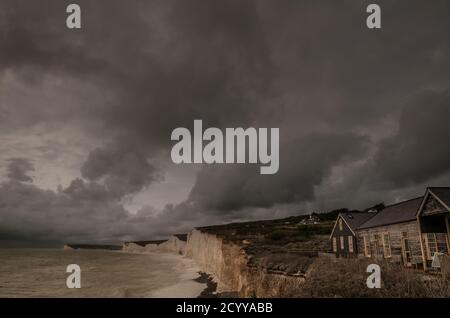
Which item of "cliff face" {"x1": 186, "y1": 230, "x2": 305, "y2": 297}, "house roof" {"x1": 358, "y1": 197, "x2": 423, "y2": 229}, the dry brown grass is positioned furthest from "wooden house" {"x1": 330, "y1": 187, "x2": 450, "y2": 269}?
"cliff face" {"x1": 186, "y1": 230, "x2": 305, "y2": 297}

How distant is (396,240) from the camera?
86.0 feet

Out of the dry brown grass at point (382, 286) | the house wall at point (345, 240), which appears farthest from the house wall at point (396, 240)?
the dry brown grass at point (382, 286)

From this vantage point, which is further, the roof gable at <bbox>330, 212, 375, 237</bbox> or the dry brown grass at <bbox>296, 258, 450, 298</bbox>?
the roof gable at <bbox>330, 212, 375, 237</bbox>

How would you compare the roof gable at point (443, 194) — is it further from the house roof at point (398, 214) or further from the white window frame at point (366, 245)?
the white window frame at point (366, 245)

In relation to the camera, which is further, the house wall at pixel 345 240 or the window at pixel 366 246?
the house wall at pixel 345 240

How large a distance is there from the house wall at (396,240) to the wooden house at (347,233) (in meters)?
1.71

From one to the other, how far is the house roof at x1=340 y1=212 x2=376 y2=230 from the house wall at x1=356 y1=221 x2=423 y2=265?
2720 millimetres

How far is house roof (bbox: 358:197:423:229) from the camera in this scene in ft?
82.8

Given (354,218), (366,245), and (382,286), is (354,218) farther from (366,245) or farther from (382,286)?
(382,286)

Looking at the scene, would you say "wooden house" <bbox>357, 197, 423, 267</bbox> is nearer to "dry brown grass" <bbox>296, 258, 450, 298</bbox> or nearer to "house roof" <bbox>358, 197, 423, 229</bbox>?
"house roof" <bbox>358, 197, 423, 229</bbox>

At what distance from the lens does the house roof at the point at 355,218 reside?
36031mm
